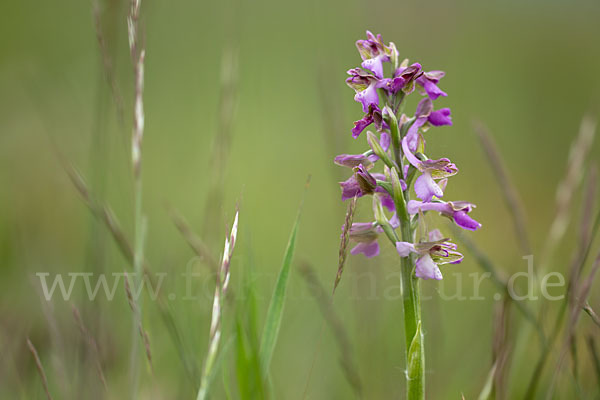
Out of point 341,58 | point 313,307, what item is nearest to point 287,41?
point 341,58

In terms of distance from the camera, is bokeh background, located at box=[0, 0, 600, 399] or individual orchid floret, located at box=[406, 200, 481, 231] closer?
individual orchid floret, located at box=[406, 200, 481, 231]

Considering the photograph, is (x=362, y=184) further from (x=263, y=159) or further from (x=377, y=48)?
(x=263, y=159)

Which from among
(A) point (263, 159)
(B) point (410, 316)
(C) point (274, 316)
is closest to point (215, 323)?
(C) point (274, 316)

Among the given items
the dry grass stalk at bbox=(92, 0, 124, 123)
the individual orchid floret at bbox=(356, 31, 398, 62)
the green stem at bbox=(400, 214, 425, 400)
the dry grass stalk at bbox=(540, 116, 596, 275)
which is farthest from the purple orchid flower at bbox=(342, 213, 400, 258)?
the dry grass stalk at bbox=(540, 116, 596, 275)

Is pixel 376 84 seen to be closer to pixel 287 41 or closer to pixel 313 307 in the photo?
pixel 313 307

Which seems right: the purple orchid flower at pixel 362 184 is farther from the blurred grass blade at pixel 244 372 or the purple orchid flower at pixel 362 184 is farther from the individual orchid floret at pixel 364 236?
the blurred grass blade at pixel 244 372

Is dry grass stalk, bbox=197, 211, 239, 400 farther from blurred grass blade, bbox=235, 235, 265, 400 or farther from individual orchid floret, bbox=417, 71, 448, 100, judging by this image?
individual orchid floret, bbox=417, 71, 448, 100

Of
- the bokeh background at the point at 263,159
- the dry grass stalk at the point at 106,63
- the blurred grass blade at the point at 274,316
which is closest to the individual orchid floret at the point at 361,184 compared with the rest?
the blurred grass blade at the point at 274,316
